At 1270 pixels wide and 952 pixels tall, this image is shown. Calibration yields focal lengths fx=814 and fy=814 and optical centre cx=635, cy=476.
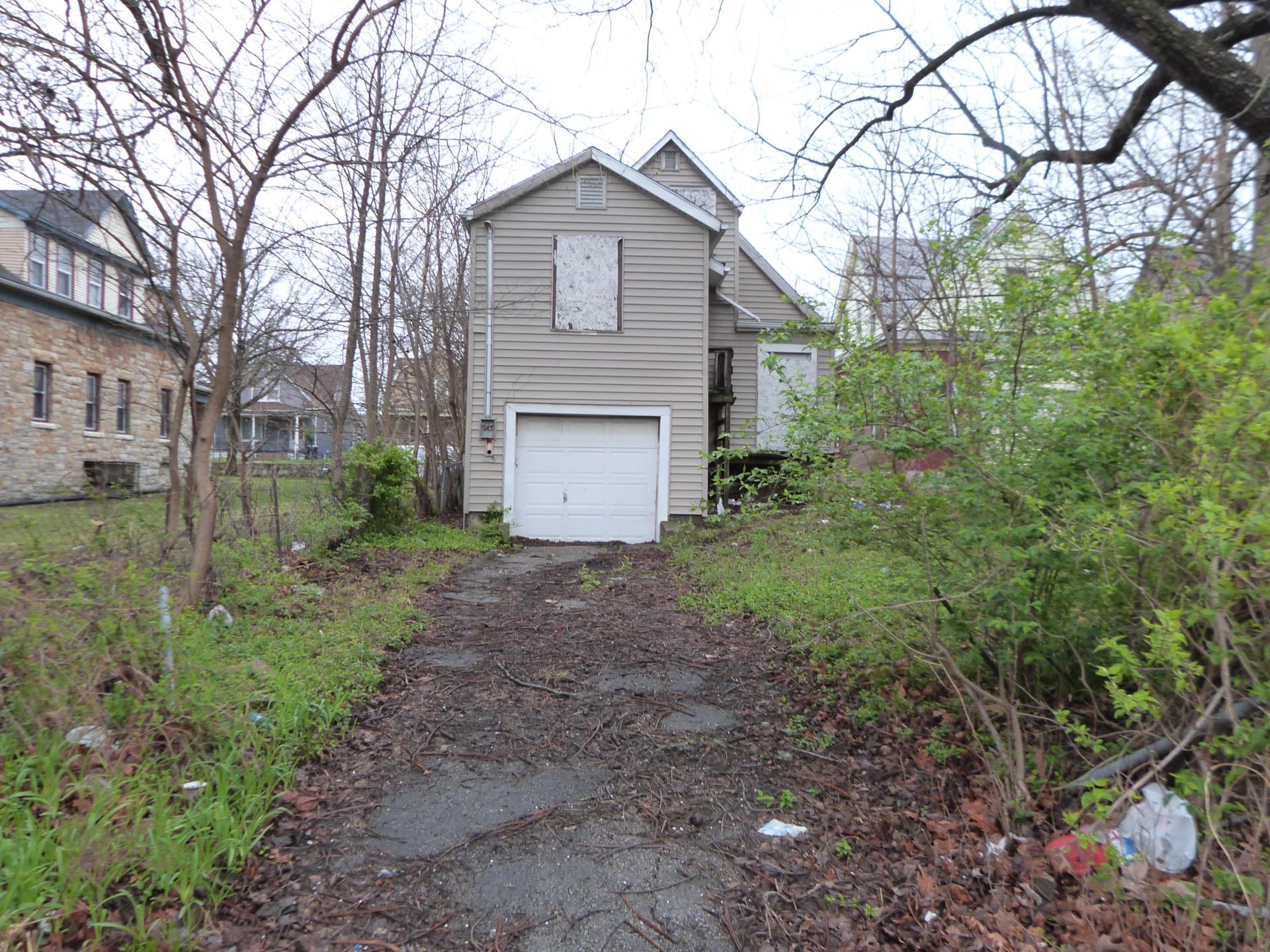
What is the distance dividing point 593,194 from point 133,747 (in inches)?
445

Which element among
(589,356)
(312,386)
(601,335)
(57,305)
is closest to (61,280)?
(57,305)

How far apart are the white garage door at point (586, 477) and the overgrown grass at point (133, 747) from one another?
7.86m

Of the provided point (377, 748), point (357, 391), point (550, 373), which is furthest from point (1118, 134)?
point (357, 391)

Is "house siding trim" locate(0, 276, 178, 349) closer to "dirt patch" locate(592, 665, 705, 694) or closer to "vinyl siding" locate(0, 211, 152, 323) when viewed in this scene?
"vinyl siding" locate(0, 211, 152, 323)

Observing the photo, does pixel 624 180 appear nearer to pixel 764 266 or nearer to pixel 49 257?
pixel 764 266

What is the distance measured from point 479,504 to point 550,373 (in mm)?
2400

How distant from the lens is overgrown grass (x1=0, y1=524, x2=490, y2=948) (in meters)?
2.79

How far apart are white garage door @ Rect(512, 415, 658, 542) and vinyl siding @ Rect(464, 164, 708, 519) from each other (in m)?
0.36

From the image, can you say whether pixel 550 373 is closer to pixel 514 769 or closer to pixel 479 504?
pixel 479 504

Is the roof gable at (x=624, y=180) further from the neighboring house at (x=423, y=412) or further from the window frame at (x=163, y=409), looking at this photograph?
the window frame at (x=163, y=409)

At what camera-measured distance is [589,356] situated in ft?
43.2

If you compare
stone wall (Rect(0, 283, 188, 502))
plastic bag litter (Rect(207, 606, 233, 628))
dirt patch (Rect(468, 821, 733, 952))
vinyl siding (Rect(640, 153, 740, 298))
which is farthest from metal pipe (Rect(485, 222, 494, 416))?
dirt patch (Rect(468, 821, 733, 952))

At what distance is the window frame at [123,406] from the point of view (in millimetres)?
20219

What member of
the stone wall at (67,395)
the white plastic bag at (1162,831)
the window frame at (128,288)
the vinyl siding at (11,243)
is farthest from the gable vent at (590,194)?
the white plastic bag at (1162,831)
